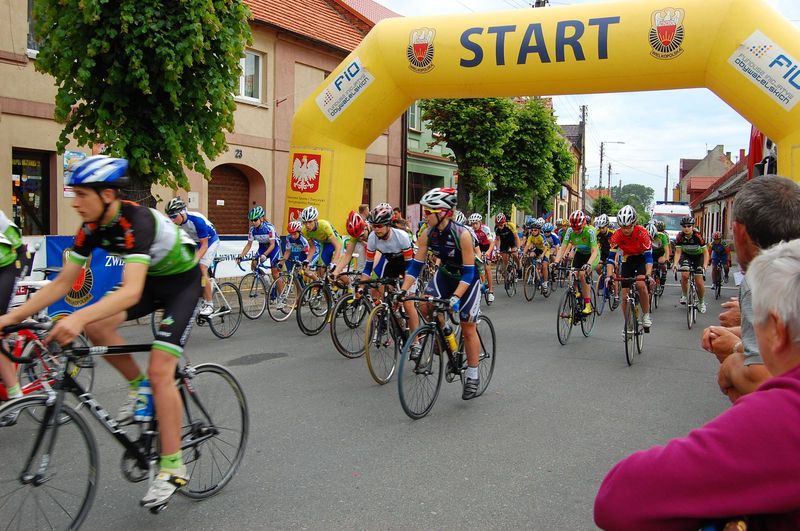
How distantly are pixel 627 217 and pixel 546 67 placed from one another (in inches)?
156

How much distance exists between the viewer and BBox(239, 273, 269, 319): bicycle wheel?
448 inches

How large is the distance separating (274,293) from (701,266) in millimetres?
7715

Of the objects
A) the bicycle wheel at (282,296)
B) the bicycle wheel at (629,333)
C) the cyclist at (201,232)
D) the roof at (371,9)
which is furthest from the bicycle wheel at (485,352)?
the roof at (371,9)

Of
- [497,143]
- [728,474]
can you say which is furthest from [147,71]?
[497,143]

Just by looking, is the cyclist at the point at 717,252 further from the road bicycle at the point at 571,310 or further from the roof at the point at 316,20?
the roof at the point at 316,20

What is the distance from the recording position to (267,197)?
2045 cm

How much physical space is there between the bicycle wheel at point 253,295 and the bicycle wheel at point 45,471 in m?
8.02

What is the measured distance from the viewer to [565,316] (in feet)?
32.2

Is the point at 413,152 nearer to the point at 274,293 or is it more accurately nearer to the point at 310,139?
the point at 310,139

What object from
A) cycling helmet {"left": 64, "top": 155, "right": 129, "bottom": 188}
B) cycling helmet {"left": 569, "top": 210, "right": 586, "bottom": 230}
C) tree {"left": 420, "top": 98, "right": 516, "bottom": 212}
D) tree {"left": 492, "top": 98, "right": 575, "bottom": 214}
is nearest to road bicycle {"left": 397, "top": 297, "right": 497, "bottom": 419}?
cycling helmet {"left": 64, "top": 155, "right": 129, "bottom": 188}

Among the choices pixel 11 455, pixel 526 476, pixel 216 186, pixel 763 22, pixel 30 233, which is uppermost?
pixel 763 22

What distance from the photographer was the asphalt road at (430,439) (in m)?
3.90

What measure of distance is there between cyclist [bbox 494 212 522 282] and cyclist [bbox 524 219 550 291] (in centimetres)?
31

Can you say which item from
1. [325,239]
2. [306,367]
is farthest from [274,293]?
[306,367]
